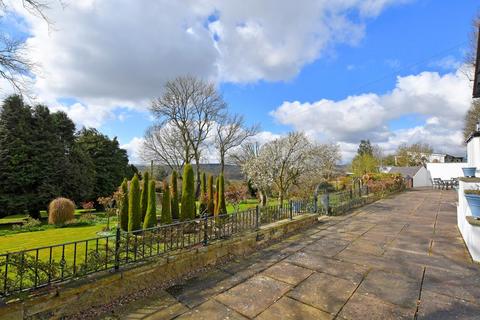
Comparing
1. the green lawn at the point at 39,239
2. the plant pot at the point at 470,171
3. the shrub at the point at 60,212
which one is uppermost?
the plant pot at the point at 470,171

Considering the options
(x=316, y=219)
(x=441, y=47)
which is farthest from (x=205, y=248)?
(x=441, y=47)

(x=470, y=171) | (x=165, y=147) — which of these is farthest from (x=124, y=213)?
(x=165, y=147)

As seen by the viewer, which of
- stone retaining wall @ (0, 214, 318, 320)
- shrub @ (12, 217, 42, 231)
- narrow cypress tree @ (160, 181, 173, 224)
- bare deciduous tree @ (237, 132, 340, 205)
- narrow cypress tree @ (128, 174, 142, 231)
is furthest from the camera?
shrub @ (12, 217, 42, 231)

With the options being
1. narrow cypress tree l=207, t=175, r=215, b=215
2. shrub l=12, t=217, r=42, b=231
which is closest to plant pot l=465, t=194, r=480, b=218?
narrow cypress tree l=207, t=175, r=215, b=215

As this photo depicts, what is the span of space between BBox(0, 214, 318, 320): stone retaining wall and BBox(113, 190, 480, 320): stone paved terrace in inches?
11.7

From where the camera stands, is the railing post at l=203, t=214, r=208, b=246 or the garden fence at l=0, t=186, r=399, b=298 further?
the railing post at l=203, t=214, r=208, b=246

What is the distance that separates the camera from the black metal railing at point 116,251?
111 inches

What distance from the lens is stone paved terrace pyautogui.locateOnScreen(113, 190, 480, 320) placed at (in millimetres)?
3004

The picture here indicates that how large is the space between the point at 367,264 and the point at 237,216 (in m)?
2.77

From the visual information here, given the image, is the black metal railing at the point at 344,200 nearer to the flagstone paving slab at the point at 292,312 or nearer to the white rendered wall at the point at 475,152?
the white rendered wall at the point at 475,152

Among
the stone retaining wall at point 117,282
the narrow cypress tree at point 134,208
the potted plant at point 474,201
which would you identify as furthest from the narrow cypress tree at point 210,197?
the potted plant at point 474,201

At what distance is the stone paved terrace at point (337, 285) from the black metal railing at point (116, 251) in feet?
2.36

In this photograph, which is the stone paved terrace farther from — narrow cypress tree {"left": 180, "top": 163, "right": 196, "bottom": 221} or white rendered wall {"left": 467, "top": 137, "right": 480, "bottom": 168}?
narrow cypress tree {"left": 180, "top": 163, "right": 196, "bottom": 221}

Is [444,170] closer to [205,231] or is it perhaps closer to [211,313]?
[205,231]
